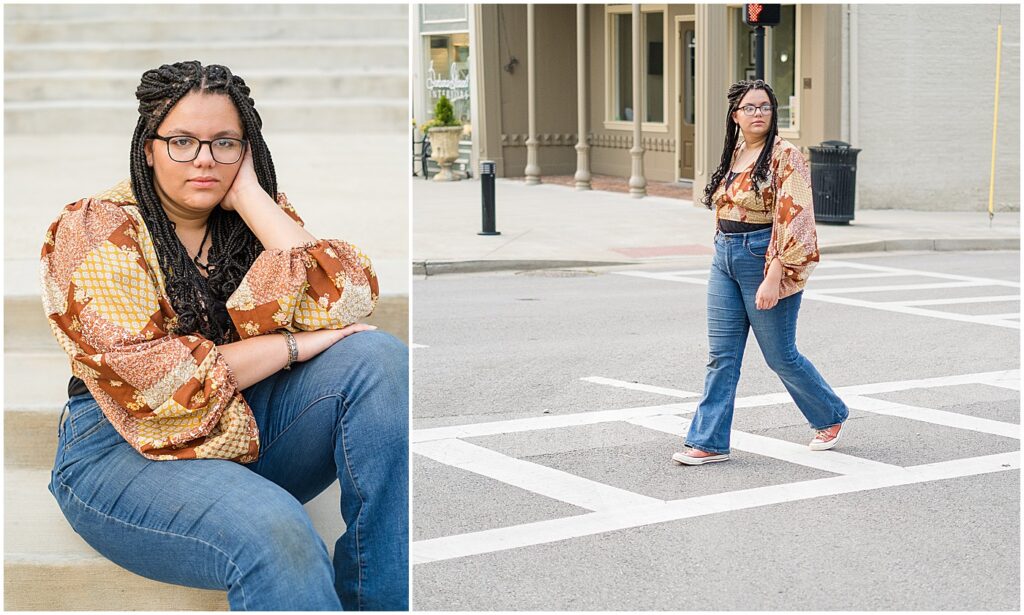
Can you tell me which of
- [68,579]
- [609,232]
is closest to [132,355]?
[68,579]

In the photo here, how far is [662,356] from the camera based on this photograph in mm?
8609

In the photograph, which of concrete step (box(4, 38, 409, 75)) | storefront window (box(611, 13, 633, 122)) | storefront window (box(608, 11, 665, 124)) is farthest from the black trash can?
concrete step (box(4, 38, 409, 75))

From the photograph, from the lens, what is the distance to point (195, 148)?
356 centimetres

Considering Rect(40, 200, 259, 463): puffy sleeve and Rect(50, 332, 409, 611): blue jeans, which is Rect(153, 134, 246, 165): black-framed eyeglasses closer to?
Rect(40, 200, 259, 463): puffy sleeve

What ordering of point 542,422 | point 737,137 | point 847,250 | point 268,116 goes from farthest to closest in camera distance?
point 847,250, point 268,116, point 542,422, point 737,137

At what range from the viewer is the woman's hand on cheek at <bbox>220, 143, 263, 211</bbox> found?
367cm

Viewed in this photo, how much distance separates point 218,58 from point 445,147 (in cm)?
1603

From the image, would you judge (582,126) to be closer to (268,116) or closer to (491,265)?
(491,265)

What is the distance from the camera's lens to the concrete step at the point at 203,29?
9477 mm

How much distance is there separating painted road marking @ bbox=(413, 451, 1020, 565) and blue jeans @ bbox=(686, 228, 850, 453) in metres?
0.27

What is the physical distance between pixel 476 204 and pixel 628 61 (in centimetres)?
575

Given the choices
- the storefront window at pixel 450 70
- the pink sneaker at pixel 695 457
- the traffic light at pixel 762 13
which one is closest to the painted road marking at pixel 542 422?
the pink sneaker at pixel 695 457

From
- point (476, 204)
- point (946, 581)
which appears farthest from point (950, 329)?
point (476, 204)

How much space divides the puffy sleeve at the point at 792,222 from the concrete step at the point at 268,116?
11.5 ft
